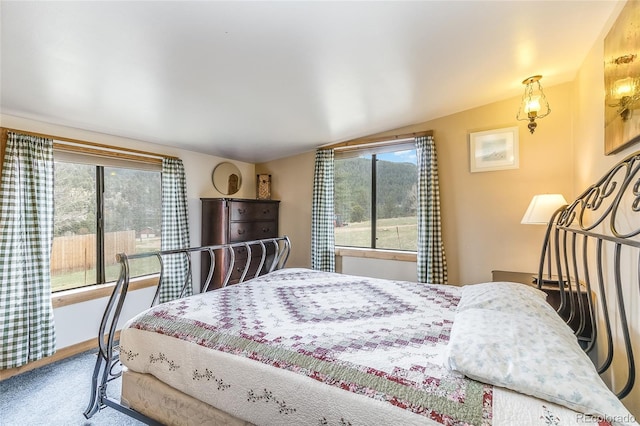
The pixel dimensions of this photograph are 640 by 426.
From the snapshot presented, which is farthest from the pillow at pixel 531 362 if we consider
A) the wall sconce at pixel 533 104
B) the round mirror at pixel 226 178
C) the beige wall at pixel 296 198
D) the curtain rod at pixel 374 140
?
the round mirror at pixel 226 178

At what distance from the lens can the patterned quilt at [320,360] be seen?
88 cm

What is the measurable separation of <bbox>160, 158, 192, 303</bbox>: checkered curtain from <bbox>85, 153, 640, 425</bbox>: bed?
65.3 inches

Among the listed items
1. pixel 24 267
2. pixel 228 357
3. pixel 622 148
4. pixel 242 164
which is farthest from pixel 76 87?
pixel 622 148

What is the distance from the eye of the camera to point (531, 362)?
89cm

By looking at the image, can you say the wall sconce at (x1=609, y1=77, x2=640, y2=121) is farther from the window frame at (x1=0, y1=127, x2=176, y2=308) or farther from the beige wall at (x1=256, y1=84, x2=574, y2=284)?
the window frame at (x1=0, y1=127, x2=176, y2=308)

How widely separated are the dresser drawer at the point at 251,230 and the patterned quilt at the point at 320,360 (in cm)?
186

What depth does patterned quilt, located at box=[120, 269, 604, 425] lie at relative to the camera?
0.88 metres

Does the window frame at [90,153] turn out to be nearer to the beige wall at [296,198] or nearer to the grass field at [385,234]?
the beige wall at [296,198]

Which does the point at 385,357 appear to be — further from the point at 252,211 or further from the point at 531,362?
the point at 252,211

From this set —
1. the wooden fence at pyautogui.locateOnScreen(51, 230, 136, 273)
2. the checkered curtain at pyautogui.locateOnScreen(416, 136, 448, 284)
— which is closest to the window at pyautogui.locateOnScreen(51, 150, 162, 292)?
the wooden fence at pyautogui.locateOnScreen(51, 230, 136, 273)

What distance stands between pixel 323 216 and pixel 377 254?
85 centimetres

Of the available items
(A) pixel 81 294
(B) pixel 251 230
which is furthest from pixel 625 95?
(A) pixel 81 294

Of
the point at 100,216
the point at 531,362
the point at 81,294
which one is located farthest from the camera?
the point at 100,216

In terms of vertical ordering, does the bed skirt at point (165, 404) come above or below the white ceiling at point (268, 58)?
below
